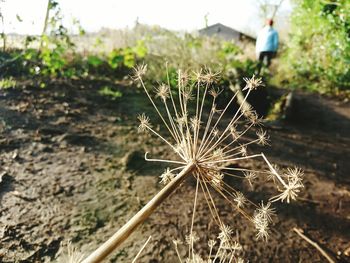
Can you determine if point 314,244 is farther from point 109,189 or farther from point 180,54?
point 180,54

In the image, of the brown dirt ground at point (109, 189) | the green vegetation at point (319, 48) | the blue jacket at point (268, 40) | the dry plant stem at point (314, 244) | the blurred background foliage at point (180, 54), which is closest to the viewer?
the brown dirt ground at point (109, 189)

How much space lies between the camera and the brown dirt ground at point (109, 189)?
326 centimetres

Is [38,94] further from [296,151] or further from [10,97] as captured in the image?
[296,151]

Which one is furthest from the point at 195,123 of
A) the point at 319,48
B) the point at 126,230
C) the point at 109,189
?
the point at 319,48

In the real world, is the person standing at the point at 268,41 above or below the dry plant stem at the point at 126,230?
above

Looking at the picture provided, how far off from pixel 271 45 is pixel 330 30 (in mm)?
1764

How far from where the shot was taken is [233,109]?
7211 millimetres

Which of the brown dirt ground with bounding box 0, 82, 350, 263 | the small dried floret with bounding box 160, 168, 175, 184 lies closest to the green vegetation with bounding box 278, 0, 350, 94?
the brown dirt ground with bounding box 0, 82, 350, 263

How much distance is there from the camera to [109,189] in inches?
156

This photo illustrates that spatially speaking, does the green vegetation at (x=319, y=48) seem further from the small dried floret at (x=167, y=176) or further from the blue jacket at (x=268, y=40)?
the small dried floret at (x=167, y=176)

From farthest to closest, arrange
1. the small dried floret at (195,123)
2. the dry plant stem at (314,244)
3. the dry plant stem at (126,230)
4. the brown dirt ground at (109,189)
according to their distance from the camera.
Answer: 1. the dry plant stem at (314,244)
2. the brown dirt ground at (109,189)
3. the small dried floret at (195,123)
4. the dry plant stem at (126,230)

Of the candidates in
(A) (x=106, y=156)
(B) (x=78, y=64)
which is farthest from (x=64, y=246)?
(B) (x=78, y=64)

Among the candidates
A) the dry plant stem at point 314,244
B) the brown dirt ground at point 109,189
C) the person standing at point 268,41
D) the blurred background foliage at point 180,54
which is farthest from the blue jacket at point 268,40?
the dry plant stem at point 314,244

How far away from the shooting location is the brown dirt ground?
326 centimetres
